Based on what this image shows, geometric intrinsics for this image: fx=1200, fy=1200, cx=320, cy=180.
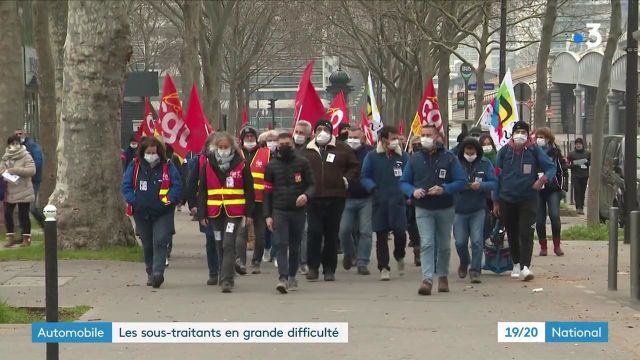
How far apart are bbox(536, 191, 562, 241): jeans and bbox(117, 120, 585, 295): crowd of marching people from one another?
5.18 feet

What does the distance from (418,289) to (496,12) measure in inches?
1144

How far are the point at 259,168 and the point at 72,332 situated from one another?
22.9ft

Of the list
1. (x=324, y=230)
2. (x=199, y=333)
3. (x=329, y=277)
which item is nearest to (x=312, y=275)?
(x=329, y=277)

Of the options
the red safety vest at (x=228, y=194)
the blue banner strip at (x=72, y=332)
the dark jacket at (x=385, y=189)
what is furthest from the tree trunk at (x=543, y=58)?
the blue banner strip at (x=72, y=332)

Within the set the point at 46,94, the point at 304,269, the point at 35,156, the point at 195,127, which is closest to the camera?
the point at 304,269

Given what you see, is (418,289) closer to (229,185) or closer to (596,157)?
(229,185)

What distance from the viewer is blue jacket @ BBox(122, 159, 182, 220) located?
13039 mm

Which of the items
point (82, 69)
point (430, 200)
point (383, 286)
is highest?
point (82, 69)

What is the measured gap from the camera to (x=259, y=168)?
14.8m

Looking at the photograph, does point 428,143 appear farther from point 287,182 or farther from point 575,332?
point 575,332

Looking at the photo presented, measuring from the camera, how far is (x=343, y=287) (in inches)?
523

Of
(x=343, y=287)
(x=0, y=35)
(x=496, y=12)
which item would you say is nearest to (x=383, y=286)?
(x=343, y=287)

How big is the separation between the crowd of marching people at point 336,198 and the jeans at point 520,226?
0.05 ft

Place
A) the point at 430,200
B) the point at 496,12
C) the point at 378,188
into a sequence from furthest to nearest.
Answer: the point at 496,12 → the point at 378,188 → the point at 430,200
